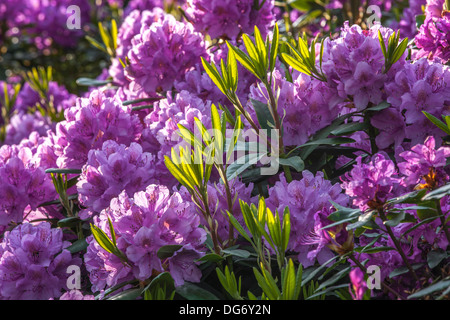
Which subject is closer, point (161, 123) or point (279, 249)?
point (279, 249)

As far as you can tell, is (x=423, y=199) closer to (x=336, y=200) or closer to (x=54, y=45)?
(x=336, y=200)

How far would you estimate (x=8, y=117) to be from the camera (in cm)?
353

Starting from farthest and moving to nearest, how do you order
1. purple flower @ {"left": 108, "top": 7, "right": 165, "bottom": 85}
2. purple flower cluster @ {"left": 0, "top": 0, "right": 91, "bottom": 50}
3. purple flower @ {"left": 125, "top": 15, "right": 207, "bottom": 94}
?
purple flower cluster @ {"left": 0, "top": 0, "right": 91, "bottom": 50} → purple flower @ {"left": 108, "top": 7, "right": 165, "bottom": 85} → purple flower @ {"left": 125, "top": 15, "right": 207, "bottom": 94}

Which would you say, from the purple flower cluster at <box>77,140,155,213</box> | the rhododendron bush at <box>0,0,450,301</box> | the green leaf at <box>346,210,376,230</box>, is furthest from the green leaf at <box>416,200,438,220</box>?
the purple flower cluster at <box>77,140,155,213</box>

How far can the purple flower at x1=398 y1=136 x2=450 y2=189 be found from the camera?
127 centimetres

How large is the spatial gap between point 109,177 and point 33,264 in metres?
0.30

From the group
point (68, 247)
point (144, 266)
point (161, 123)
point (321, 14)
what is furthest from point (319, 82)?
point (321, 14)

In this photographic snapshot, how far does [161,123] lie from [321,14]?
1930mm

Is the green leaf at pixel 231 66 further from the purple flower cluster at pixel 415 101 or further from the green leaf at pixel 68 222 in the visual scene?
the green leaf at pixel 68 222

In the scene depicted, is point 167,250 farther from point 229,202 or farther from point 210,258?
point 229,202

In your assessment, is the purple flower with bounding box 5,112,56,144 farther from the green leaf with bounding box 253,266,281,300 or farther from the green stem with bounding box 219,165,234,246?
the green leaf with bounding box 253,266,281,300

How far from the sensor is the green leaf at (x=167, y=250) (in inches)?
53.6

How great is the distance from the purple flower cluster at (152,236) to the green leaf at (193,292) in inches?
0.6

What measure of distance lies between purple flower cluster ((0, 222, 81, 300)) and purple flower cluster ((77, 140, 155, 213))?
145 mm
